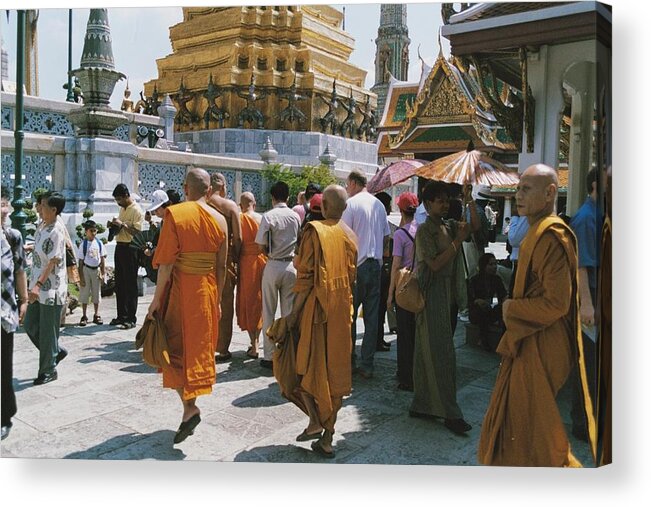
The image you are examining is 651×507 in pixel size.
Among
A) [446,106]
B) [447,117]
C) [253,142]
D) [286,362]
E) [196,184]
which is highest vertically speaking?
[253,142]

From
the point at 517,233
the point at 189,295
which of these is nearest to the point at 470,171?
the point at 517,233

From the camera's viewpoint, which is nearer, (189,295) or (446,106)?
(189,295)

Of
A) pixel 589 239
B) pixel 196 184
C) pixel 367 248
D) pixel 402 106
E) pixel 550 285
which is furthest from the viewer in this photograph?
pixel 402 106

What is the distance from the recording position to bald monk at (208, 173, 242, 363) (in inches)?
211

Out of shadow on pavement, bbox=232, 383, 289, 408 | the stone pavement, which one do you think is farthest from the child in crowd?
shadow on pavement, bbox=232, 383, 289, 408

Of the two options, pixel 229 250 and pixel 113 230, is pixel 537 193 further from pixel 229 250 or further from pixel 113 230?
pixel 113 230

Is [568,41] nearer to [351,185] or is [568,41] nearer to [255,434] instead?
[351,185]

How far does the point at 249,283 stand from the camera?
5.87 meters

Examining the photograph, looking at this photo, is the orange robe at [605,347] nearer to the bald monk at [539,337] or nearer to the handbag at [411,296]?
the bald monk at [539,337]

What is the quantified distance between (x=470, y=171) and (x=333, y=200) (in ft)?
3.08

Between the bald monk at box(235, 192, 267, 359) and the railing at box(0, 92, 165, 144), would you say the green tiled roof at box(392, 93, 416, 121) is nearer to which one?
the bald monk at box(235, 192, 267, 359)

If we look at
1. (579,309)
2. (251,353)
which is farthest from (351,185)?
(579,309)

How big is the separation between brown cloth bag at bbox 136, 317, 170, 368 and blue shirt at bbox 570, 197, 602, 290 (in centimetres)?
248

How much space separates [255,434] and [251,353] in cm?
176
